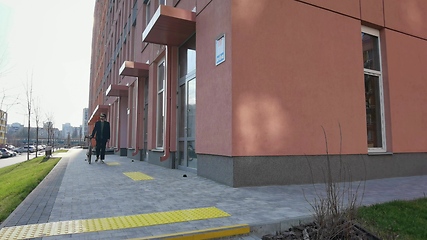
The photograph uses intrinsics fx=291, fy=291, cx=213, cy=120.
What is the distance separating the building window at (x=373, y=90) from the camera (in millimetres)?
9172

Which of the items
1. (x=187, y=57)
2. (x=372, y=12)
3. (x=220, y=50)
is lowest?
(x=220, y=50)

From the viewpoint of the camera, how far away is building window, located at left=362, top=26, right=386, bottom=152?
30.1ft

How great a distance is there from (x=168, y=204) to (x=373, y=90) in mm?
7815

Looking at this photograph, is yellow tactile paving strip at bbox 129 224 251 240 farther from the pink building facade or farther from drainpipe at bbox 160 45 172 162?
drainpipe at bbox 160 45 172 162

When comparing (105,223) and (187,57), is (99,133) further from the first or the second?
(105,223)

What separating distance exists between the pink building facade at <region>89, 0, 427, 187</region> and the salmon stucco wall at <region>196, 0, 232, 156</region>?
29mm

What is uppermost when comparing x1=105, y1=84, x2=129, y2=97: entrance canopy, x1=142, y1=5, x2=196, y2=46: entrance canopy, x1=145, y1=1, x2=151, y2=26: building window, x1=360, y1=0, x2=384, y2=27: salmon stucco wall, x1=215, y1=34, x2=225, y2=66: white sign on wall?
x1=145, y1=1, x2=151, y2=26: building window

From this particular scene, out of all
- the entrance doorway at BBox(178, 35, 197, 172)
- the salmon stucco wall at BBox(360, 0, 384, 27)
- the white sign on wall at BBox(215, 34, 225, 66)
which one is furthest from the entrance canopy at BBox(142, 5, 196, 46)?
the salmon stucco wall at BBox(360, 0, 384, 27)

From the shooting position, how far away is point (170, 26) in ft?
30.4

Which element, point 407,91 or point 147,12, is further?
point 147,12

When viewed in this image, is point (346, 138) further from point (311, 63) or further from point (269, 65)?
point (269, 65)

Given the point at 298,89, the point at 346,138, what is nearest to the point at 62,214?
the point at 298,89

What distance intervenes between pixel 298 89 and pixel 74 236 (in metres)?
5.98

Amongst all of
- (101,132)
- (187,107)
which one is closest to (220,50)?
(187,107)
